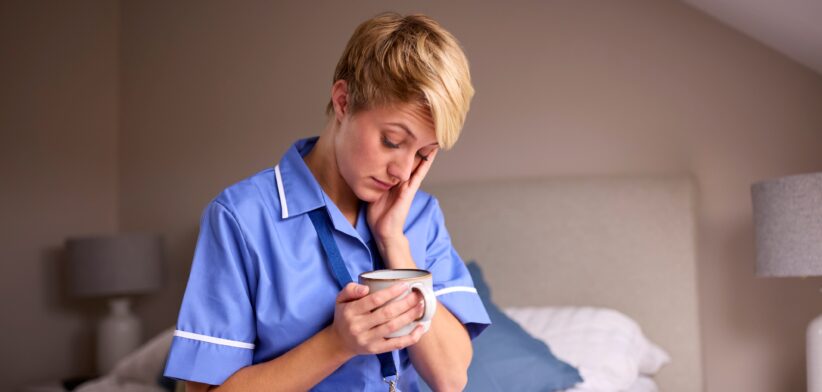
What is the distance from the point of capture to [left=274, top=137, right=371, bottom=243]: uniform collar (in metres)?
1.16

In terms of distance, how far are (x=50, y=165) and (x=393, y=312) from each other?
320 centimetres

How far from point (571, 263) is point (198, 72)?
2003 mm

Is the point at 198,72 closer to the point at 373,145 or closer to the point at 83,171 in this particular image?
the point at 83,171

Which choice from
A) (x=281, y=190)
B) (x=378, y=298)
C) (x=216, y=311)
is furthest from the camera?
(x=281, y=190)

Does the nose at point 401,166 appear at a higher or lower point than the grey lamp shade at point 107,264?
higher

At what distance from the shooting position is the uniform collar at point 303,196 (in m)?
1.16

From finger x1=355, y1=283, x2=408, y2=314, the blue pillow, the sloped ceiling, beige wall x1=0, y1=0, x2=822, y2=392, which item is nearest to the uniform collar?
finger x1=355, y1=283, x2=408, y2=314

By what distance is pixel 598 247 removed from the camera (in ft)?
8.60

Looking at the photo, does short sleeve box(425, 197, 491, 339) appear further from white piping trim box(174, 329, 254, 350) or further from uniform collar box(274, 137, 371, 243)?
white piping trim box(174, 329, 254, 350)

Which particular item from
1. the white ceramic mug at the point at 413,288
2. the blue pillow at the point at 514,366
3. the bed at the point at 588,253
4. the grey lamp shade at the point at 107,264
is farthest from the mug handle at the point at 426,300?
the grey lamp shade at the point at 107,264

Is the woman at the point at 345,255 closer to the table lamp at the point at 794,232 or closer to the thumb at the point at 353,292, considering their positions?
the thumb at the point at 353,292

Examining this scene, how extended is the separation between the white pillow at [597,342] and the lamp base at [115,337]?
190 centimetres

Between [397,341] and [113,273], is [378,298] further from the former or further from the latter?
[113,273]

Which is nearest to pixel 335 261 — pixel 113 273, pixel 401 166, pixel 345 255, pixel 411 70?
pixel 345 255
